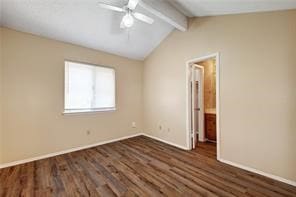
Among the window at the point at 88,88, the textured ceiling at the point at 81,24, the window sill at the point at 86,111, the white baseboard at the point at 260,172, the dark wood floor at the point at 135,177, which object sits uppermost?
the textured ceiling at the point at 81,24

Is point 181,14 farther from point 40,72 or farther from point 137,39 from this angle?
point 40,72

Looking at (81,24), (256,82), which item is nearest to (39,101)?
(81,24)

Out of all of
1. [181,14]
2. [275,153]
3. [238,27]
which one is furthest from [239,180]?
[181,14]

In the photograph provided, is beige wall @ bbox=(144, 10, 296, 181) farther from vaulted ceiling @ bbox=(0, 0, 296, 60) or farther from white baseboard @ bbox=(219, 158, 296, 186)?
vaulted ceiling @ bbox=(0, 0, 296, 60)

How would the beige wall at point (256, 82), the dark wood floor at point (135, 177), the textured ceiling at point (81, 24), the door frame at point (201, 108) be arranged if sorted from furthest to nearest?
the door frame at point (201, 108) < the textured ceiling at point (81, 24) < the beige wall at point (256, 82) < the dark wood floor at point (135, 177)

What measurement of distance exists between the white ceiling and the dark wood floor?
2560mm

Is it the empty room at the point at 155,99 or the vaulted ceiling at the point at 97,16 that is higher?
the vaulted ceiling at the point at 97,16

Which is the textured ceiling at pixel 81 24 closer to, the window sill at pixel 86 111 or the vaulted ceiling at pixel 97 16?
the vaulted ceiling at pixel 97 16

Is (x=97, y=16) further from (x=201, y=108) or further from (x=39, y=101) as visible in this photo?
(x=201, y=108)

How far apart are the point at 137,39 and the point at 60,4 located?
1.90 meters

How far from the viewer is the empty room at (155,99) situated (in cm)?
225

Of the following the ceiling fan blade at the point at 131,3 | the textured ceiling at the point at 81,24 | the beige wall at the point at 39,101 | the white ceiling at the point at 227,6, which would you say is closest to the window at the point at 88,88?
the beige wall at the point at 39,101

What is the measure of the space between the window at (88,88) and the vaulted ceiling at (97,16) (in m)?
0.61

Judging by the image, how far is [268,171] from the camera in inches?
95.0
